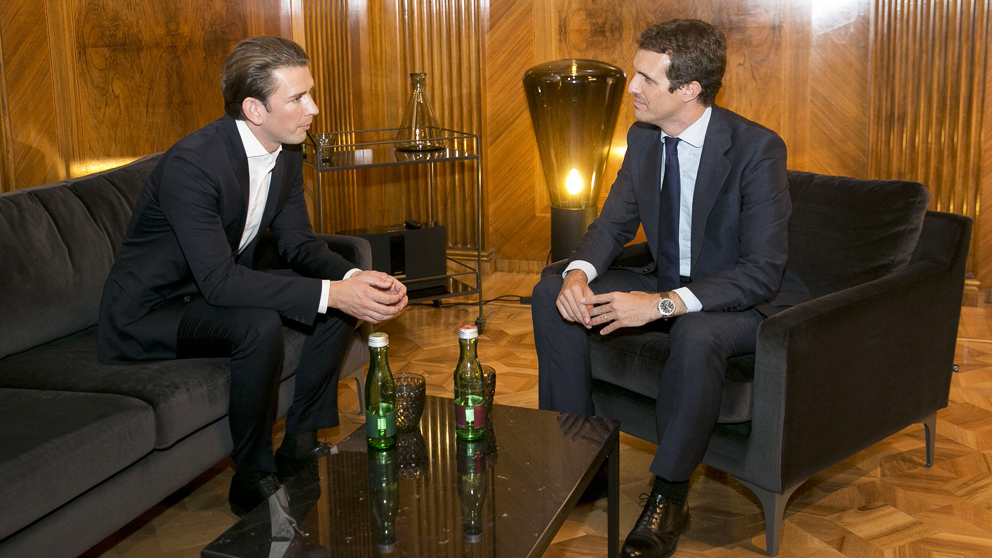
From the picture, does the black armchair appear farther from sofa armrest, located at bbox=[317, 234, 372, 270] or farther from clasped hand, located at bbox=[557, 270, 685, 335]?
sofa armrest, located at bbox=[317, 234, 372, 270]

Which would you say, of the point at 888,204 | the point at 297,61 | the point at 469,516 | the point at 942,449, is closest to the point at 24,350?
the point at 297,61

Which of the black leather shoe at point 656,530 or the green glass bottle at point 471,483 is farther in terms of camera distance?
the black leather shoe at point 656,530

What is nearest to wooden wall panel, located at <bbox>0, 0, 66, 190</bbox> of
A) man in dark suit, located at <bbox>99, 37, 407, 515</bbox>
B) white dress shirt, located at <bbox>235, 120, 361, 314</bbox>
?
man in dark suit, located at <bbox>99, 37, 407, 515</bbox>

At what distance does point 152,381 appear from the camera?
6.32ft

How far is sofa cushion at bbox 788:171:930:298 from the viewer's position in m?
2.13

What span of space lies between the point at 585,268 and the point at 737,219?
395 millimetres

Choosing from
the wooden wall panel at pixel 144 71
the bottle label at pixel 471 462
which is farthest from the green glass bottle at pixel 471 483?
the wooden wall panel at pixel 144 71

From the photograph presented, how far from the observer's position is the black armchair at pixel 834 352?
1.84 m

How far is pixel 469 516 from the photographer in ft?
4.66

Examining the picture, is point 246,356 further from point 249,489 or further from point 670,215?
point 670,215

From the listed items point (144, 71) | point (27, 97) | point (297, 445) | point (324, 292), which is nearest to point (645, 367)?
point (324, 292)

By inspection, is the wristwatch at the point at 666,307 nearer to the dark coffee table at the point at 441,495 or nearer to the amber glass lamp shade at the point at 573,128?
the dark coffee table at the point at 441,495

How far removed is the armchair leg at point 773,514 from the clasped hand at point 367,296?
3.10 ft

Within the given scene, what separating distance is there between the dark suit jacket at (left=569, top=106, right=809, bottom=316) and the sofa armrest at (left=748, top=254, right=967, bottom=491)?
0.18m
